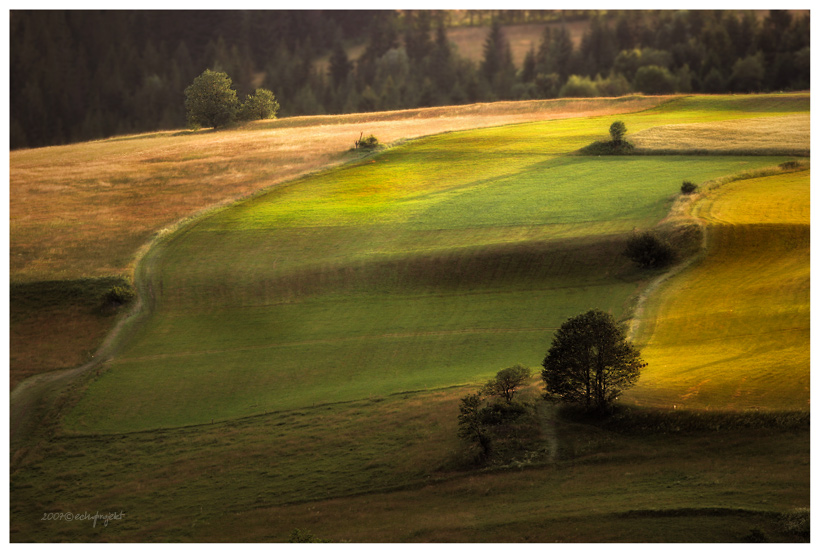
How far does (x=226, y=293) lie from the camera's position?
4672cm

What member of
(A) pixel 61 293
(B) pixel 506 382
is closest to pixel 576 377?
(B) pixel 506 382

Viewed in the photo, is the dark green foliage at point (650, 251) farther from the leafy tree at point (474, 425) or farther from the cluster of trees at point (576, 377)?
the leafy tree at point (474, 425)

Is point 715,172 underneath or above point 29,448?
above

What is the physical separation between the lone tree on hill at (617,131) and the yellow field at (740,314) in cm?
1452

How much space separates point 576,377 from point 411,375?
31.8 feet

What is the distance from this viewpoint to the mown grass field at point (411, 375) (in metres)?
26.1

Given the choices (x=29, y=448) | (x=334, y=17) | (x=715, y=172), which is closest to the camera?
(x=29, y=448)

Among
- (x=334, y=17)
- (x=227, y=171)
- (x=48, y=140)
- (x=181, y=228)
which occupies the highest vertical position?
(x=334, y=17)

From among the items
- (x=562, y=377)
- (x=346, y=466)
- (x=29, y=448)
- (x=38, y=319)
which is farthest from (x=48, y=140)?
(x=562, y=377)

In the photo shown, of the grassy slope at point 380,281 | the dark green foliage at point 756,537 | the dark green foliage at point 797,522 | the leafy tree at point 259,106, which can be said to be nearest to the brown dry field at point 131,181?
the leafy tree at point 259,106

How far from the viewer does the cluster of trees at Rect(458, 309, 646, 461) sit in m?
30.5

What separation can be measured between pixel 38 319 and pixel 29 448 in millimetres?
12296

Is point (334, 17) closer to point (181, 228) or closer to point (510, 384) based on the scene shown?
point (181, 228)

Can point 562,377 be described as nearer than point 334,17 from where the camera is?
Yes
